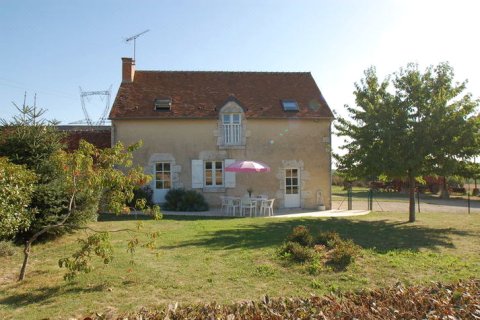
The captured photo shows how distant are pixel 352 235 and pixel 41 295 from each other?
7.20 meters

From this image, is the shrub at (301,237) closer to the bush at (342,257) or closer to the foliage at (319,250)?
the foliage at (319,250)

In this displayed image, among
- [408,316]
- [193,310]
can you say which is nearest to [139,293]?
[193,310]

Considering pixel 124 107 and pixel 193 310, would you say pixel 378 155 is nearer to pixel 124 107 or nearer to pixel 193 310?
pixel 193 310

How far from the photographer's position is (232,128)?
16.7 meters

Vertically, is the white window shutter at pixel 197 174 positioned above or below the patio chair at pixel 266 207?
above

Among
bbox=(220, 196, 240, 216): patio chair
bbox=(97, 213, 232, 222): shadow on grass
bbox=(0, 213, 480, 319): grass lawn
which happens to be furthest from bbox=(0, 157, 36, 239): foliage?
bbox=(220, 196, 240, 216): patio chair

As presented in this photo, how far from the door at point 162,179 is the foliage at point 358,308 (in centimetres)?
1250

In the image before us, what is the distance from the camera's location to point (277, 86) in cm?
1883

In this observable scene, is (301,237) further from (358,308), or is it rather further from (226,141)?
(226,141)

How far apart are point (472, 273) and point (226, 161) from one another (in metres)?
11.4

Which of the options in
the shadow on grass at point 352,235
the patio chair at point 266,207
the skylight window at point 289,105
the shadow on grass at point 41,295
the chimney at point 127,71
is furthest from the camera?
the chimney at point 127,71

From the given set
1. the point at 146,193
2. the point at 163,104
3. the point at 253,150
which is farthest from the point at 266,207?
the point at 163,104

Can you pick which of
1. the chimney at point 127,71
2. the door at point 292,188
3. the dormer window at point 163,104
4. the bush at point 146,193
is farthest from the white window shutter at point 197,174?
the chimney at point 127,71

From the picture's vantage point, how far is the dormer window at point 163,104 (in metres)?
16.8
